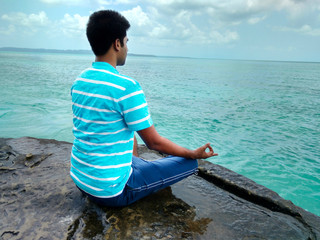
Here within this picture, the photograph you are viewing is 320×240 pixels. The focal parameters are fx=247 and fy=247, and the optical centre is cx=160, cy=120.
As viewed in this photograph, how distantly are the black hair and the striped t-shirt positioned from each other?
165 mm

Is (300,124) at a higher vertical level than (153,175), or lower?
lower

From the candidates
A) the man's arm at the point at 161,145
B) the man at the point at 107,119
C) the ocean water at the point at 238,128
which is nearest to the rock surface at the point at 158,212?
the man at the point at 107,119

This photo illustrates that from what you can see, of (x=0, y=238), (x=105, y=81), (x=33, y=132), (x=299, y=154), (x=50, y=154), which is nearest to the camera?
(x=105, y=81)

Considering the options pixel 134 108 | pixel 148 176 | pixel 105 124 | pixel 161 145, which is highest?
pixel 134 108

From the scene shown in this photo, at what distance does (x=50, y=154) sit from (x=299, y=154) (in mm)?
6639

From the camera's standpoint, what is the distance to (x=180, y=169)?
2.49 m

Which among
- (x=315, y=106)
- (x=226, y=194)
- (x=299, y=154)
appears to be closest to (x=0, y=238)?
(x=226, y=194)

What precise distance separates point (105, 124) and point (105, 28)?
74 cm

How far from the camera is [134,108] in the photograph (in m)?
1.86

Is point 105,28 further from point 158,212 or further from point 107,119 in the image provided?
point 158,212

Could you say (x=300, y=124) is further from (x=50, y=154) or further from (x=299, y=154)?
(x=50, y=154)

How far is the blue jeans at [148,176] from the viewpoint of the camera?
2285mm

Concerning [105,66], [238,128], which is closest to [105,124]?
[105,66]

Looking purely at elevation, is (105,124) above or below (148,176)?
above
